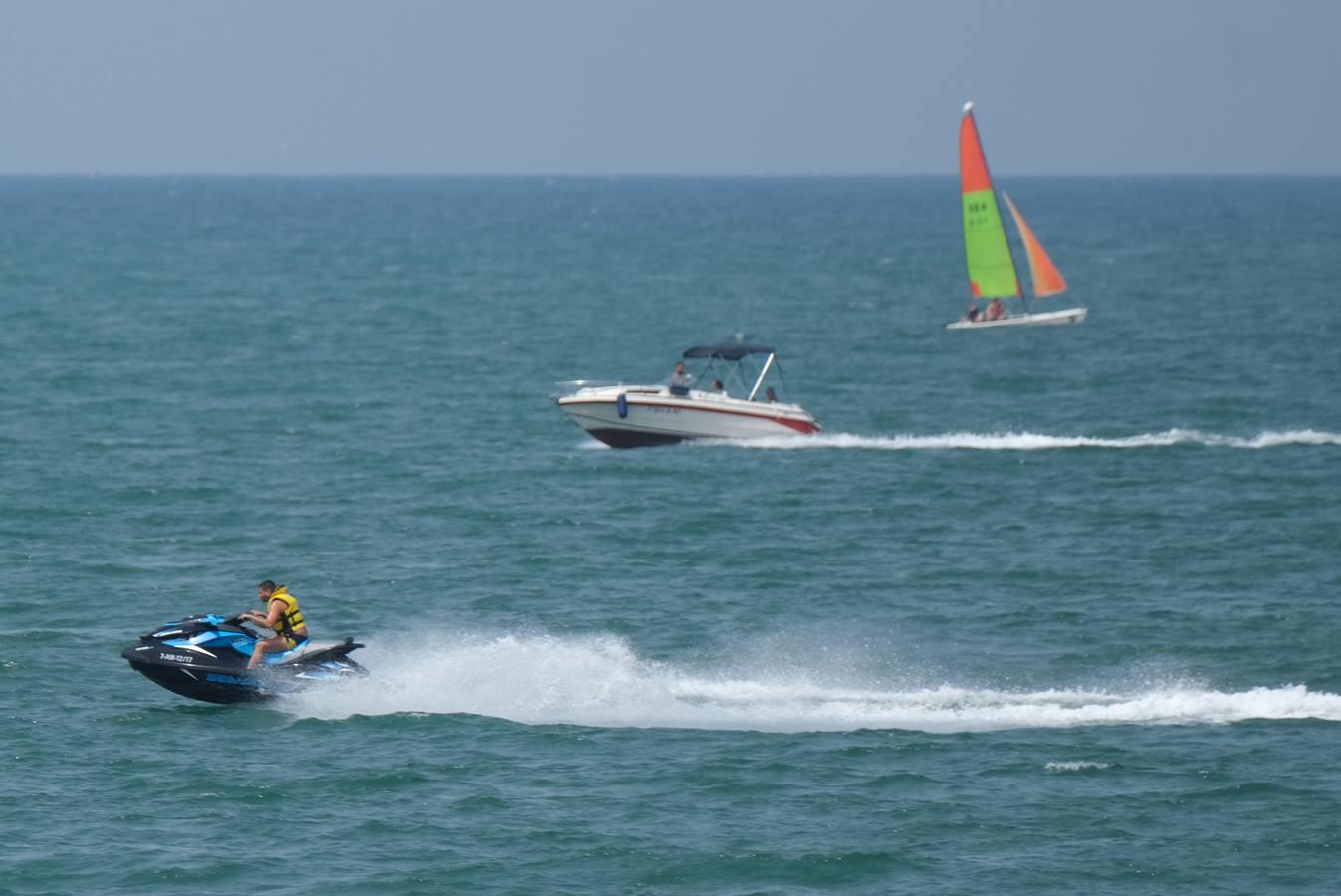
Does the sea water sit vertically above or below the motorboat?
below

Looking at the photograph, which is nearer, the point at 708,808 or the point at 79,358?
the point at 708,808

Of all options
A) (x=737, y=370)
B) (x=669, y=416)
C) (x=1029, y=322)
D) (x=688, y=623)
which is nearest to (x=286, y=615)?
(x=688, y=623)

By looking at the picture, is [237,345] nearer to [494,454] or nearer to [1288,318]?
[494,454]

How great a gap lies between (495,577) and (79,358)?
43573mm

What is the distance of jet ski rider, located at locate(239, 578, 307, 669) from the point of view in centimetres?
3067

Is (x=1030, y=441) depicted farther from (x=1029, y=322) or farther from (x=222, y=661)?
(x=222, y=661)

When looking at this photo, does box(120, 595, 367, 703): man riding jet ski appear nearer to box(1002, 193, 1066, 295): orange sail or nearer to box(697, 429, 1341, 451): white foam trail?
box(697, 429, 1341, 451): white foam trail

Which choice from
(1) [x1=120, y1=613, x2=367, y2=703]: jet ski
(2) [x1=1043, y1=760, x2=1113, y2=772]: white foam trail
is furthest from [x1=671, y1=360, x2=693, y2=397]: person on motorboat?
(2) [x1=1043, y1=760, x2=1113, y2=772]: white foam trail

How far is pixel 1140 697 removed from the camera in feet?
108

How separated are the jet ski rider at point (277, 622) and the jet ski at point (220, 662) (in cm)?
13

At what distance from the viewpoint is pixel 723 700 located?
3272cm

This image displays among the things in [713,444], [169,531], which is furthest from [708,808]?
[713,444]

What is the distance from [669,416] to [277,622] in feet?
93.2

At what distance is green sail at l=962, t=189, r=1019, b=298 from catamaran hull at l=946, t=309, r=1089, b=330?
168 centimetres
